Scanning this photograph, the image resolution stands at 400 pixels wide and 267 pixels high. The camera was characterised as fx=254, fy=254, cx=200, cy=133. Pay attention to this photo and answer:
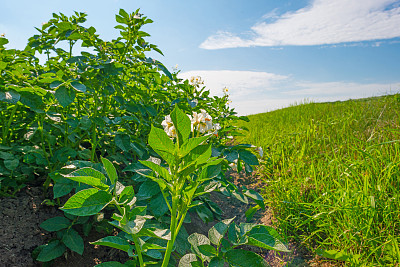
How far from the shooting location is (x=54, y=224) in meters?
1.34

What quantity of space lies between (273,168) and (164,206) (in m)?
1.98

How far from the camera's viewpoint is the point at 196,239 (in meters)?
0.88

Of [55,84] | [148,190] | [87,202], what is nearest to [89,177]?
[87,202]

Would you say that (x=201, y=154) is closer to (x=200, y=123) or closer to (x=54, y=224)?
(x=200, y=123)

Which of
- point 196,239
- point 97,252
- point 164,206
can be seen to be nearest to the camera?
point 196,239

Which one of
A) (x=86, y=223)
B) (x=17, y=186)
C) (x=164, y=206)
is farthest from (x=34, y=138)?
(x=164, y=206)

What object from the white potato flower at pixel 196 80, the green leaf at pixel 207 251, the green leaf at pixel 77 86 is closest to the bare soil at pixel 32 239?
the green leaf at pixel 77 86

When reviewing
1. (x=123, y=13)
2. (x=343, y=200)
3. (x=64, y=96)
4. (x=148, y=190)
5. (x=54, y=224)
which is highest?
(x=123, y=13)

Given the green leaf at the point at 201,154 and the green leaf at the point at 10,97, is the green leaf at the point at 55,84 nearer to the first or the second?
the green leaf at the point at 10,97

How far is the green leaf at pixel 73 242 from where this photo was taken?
1.29 m

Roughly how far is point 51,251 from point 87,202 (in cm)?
87

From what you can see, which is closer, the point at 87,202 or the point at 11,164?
the point at 87,202

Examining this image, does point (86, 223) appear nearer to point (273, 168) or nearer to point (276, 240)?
point (276, 240)

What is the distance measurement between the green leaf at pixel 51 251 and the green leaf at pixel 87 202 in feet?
2.76
